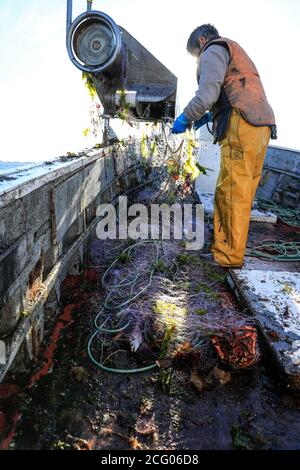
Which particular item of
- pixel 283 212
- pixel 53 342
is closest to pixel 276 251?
pixel 283 212

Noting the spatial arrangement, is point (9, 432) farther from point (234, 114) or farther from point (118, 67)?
point (118, 67)

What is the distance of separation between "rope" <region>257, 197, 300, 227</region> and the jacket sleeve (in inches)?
124

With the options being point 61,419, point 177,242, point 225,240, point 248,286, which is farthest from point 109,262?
point 61,419

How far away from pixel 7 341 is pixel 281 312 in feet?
6.83

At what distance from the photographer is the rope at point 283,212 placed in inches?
222

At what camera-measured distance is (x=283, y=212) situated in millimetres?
6070

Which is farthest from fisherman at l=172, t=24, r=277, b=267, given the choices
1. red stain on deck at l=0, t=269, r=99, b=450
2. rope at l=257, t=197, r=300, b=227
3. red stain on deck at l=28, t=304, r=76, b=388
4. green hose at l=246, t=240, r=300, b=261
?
rope at l=257, t=197, r=300, b=227

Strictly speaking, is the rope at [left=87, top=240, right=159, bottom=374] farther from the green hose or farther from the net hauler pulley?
the net hauler pulley

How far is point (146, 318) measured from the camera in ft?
8.60

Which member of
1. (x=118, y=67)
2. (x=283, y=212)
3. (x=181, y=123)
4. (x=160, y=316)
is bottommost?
(x=160, y=316)

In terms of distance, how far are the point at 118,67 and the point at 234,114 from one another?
242 centimetres

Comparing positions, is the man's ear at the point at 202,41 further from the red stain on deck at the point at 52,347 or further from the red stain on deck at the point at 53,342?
the red stain on deck at the point at 53,342

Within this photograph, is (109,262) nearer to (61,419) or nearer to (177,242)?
(177,242)

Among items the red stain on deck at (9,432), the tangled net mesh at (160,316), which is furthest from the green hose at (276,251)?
the red stain on deck at (9,432)
